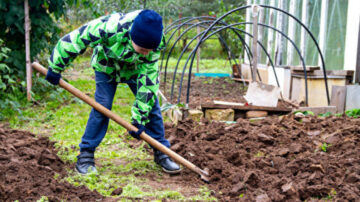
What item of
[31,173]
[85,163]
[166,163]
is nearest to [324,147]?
[166,163]

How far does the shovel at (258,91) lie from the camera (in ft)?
17.9

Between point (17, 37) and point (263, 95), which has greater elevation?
point (17, 37)

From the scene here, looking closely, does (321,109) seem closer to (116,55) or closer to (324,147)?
(324,147)

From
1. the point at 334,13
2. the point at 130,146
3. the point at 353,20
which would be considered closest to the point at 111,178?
the point at 130,146

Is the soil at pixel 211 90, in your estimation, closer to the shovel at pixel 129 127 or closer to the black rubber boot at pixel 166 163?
the black rubber boot at pixel 166 163

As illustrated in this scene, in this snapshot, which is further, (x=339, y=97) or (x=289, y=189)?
(x=339, y=97)

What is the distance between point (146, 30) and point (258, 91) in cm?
314

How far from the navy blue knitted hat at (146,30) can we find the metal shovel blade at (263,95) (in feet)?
9.86

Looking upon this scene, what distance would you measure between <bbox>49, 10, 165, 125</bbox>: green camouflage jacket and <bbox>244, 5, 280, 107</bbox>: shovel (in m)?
2.50

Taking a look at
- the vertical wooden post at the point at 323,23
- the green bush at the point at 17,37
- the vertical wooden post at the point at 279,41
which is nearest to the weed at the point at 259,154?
the green bush at the point at 17,37

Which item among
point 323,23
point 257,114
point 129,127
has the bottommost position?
point 257,114

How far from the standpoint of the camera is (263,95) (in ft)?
18.1

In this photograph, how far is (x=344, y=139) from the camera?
3.79 m

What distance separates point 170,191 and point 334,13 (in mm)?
4765
